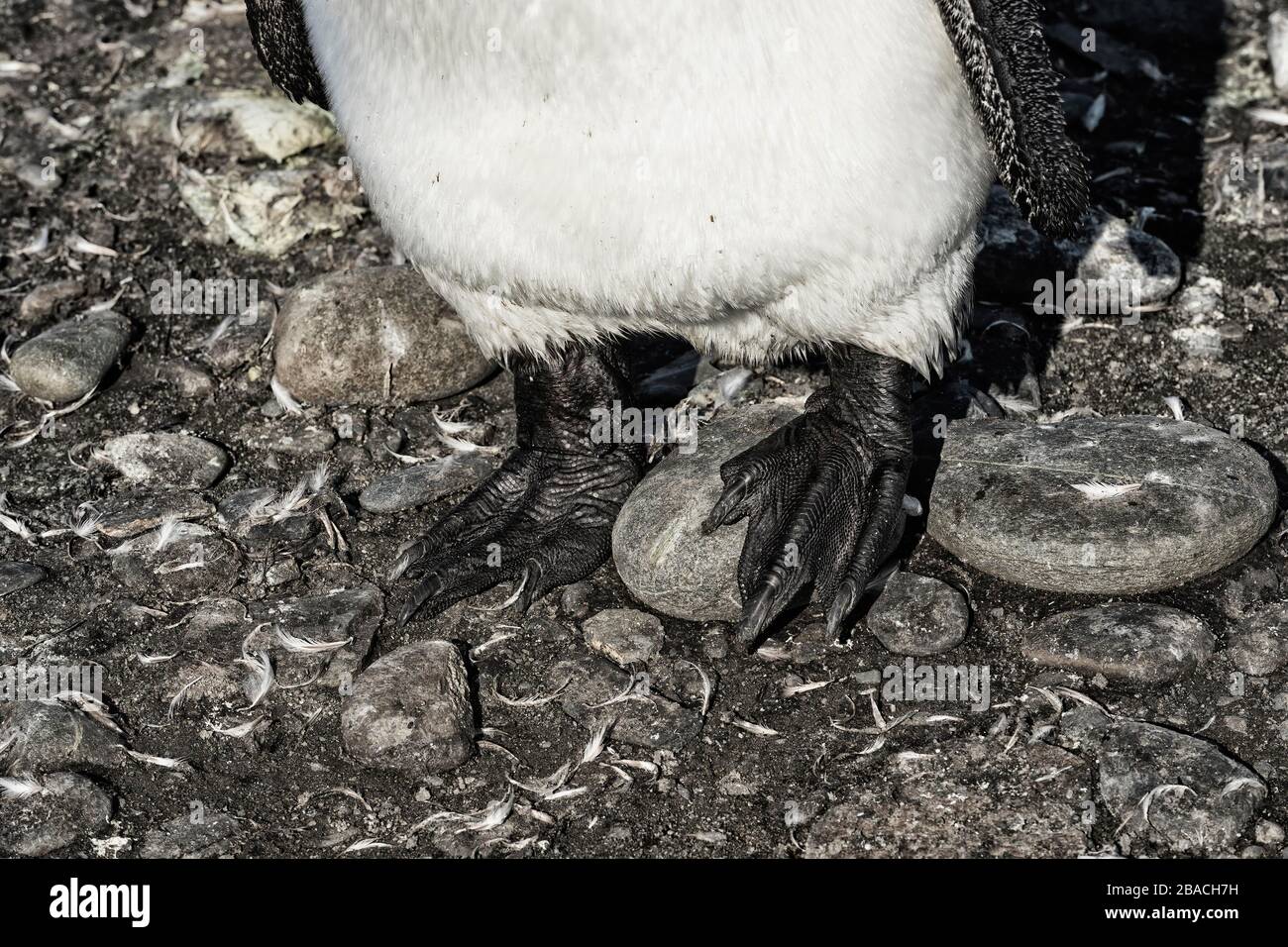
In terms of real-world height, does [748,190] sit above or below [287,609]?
above

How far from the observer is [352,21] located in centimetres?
310

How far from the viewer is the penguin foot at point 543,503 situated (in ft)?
11.6

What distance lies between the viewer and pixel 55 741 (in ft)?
10.3

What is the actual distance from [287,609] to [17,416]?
48.0 inches

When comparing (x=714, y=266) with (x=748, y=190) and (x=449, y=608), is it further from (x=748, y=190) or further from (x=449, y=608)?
(x=449, y=608)

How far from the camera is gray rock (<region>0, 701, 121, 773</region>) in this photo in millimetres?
3098

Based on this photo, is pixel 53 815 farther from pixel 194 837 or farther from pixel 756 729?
pixel 756 729

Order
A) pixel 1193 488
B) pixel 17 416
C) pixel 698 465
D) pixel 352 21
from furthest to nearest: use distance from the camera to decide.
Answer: pixel 17 416 < pixel 698 465 < pixel 1193 488 < pixel 352 21

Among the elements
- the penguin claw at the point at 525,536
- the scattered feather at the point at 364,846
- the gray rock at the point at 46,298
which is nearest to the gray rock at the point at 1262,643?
the penguin claw at the point at 525,536

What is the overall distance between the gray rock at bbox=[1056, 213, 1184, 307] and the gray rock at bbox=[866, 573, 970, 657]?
129 cm

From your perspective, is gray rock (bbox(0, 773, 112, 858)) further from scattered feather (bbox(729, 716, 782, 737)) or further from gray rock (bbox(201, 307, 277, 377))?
gray rock (bbox(201, 307, 277, 377))

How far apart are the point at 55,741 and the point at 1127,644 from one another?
7.32 feet
